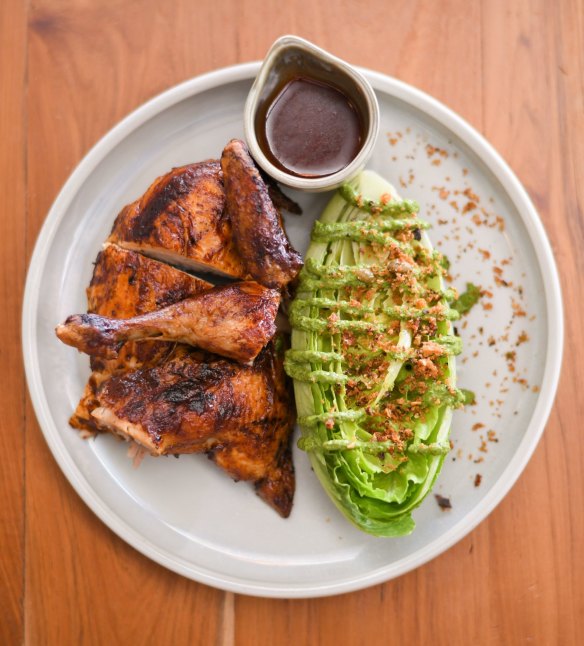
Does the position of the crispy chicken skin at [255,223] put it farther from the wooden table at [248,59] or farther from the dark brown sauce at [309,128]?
the wooden table at [248,59]

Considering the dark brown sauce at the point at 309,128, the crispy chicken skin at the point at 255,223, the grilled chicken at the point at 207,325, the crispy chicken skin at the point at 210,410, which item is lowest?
the crispy chicken skin at the point at 210,410

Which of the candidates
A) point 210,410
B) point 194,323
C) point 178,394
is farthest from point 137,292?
point 210,410

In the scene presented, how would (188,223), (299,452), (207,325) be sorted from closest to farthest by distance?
(207,325)
(188,223)
(299,452)

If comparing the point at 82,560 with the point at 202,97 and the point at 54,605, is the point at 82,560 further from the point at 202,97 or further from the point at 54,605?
the point at 202,97

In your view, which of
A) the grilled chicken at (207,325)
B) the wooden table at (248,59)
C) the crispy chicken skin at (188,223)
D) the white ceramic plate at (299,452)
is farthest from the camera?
the wooden table at (248,59)

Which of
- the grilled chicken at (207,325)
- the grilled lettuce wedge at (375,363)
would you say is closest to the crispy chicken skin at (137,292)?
the grilled chicken at (207,325)

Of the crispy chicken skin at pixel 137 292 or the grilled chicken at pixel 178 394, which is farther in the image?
the crispy chicken skin at pixel 137 292

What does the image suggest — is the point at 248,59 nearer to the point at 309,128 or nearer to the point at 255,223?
the point at 309,128

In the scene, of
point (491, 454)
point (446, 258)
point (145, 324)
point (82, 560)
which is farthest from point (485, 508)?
point (82, 560)
